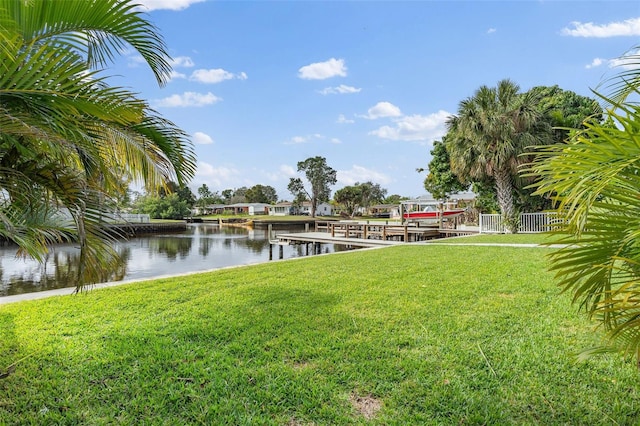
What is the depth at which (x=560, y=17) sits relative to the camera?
8.91m

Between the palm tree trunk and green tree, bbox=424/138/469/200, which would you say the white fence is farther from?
green tree, bbox=424/138/469/200

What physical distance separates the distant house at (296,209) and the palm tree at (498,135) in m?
57.6

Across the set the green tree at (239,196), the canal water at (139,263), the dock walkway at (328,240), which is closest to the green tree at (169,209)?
the green tree at (239,196)

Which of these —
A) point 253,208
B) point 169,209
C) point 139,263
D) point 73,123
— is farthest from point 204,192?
point 73,123

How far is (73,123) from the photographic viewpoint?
99.8 inches

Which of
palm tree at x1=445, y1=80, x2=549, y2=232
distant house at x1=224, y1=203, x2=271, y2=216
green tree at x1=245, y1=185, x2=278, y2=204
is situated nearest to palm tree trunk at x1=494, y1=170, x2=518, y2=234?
palm tree at x1=445, y1=80, x2=549, y2=232

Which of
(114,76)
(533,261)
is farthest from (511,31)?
→ (114,76)

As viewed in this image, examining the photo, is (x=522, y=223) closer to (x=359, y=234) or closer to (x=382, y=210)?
(x=359, y=234)

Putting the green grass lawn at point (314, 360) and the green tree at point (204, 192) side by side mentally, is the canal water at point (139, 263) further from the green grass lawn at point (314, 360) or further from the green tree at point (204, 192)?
the green tree at point (204, 192)

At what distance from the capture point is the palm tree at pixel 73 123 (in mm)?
2107

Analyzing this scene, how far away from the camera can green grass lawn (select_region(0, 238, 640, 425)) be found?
2.33m

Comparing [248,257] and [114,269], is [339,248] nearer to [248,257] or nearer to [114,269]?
[248,257]

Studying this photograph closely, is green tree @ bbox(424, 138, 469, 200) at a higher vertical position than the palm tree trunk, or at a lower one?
higher

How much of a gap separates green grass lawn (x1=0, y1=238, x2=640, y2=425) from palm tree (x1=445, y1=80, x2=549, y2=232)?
485 inches
